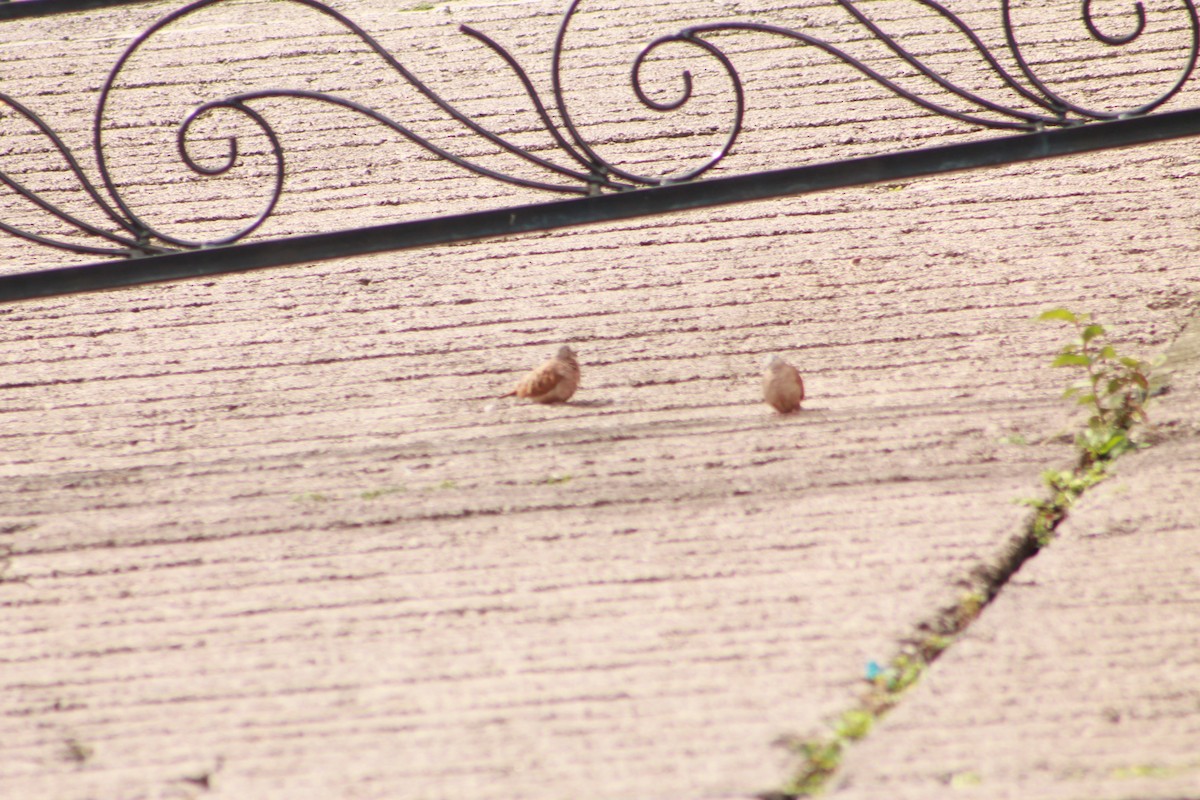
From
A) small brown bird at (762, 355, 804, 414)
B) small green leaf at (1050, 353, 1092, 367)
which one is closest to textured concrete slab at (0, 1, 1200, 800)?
small brown bird at (762, 355, 804, 414)

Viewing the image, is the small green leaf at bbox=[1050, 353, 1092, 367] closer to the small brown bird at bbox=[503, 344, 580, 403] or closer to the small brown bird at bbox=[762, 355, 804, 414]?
the small brown bird at bbox=[762, 355, 804, 414]

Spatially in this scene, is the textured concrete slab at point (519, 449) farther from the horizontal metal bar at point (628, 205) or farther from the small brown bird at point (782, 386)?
the horizontal metal bar at point (628, 205)

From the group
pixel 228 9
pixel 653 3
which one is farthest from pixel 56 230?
pixel 653 3

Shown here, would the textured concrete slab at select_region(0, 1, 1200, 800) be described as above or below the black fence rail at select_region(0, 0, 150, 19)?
below

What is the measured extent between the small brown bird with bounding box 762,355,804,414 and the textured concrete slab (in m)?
0.05

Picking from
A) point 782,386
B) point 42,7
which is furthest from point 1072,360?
point 42,7

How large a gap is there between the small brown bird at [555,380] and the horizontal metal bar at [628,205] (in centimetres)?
54

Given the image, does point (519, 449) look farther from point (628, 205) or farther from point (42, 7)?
point (42, 7)

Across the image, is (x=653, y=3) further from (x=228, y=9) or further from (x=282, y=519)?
(x=282, y=519)

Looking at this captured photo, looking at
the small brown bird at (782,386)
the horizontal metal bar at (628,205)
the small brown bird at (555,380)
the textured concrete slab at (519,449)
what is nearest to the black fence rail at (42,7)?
the horizontal metal bar at (628,205)

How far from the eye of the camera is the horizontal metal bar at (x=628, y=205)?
8.76 feet

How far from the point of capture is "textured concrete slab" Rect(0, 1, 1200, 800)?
6.54 ft

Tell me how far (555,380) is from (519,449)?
0.26 m

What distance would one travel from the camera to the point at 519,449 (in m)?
2.99
